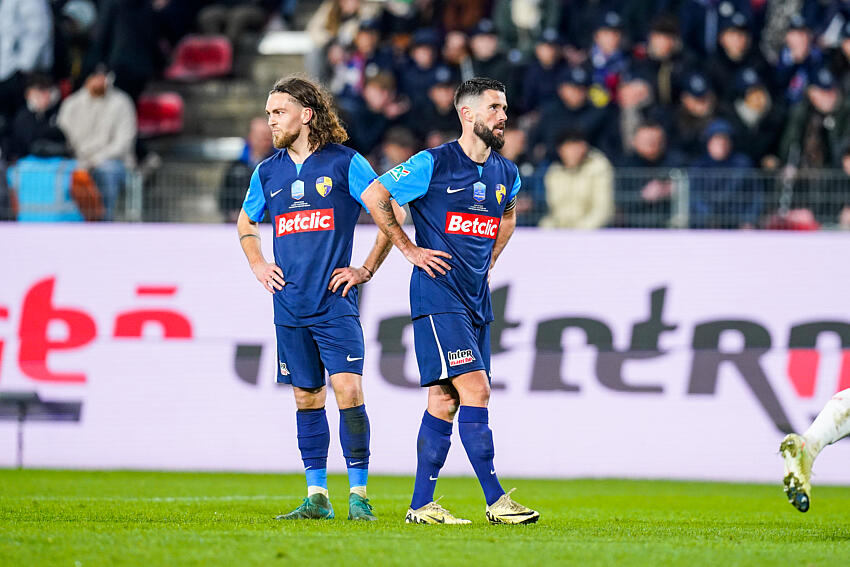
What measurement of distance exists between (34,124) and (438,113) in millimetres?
4587

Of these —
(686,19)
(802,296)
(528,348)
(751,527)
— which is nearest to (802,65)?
(686,19)

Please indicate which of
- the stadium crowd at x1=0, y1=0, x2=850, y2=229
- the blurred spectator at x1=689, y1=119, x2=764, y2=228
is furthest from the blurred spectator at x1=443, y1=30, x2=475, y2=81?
the blurred spectator at x1=689, y1=119, x2=764, y2=228

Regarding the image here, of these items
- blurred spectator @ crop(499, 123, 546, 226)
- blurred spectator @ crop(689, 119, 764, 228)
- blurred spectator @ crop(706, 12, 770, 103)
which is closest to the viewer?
blurred spectator @ crop(689, 119, 764, 228)

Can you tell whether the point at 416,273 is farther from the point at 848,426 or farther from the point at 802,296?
the point at 802,296

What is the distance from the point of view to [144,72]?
1794 centimetres

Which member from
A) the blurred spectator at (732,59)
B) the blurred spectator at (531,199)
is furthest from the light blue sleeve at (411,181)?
the blurred spectator at (732,59)

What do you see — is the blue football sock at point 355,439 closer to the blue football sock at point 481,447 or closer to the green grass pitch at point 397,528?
the green grass pitch at point 397,528

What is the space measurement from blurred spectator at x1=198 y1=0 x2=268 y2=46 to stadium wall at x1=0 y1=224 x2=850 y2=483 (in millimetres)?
7187

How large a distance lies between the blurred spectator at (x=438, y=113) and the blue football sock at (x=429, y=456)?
770 centimetres

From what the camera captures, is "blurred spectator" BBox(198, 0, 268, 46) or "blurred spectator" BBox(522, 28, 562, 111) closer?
"blurred spectator" BBox(522, 28, 562, 111)

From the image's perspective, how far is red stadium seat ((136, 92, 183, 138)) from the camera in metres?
17.9

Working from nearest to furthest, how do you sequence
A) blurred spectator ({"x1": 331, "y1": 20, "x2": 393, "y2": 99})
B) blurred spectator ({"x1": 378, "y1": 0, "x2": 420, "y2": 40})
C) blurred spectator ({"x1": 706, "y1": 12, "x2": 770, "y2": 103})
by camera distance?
blurred spectator ({"x1": 706, "y1": 12, "x2": 770, "y2": 103}) → blurred spectator ({"x1": 331, "y1": 20, "x2": 393, "y2": 99}) → blurred spectator ({"x1": 378, "y1": 0, "x2": 420, "y2": 40})

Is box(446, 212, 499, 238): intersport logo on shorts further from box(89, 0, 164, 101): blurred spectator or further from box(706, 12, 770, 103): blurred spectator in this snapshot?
box(89, 0, 164, 101): blurred spectator

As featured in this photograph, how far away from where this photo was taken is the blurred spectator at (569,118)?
14781mm
